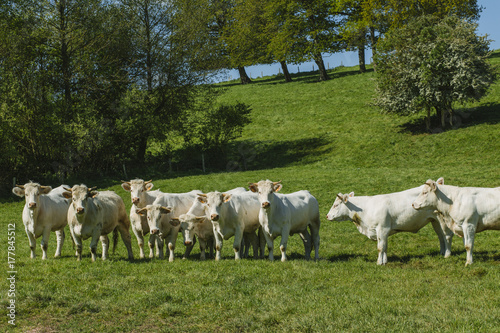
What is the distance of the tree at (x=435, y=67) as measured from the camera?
34.2 metres

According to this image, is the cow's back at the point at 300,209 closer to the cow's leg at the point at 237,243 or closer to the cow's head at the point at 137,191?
the cow's leg at the point at 237,243

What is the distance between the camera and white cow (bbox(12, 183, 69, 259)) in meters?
14.4

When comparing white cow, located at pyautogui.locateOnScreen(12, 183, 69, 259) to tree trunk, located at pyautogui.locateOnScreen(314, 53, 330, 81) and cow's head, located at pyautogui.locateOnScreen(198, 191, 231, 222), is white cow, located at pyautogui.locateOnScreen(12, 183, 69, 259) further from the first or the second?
tree trunk, located at pyautogui.locateOnScreen(314, 53, 330, 81)

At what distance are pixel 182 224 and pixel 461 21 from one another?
30.4 metres

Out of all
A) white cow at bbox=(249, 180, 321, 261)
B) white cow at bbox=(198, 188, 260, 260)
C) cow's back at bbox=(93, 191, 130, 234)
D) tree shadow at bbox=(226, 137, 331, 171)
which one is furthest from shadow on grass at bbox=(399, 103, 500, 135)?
cow's back at bbox=(93, 191, 130, 234)

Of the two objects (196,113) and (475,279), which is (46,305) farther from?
(196,113)

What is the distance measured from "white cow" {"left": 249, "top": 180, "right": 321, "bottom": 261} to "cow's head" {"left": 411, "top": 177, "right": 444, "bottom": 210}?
323 cm

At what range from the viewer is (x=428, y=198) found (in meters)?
12.9

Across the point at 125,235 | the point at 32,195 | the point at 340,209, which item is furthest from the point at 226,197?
the point at 32,195

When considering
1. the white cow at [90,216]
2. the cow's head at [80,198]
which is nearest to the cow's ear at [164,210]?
the white cow at [90,216]

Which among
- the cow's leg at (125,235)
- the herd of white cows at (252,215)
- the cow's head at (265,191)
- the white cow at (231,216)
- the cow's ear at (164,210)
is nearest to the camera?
the herd of white cows at (252,215)

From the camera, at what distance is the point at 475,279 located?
34.3 ft

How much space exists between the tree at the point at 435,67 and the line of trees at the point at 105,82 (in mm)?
8456

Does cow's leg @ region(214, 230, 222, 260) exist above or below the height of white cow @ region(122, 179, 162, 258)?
below
